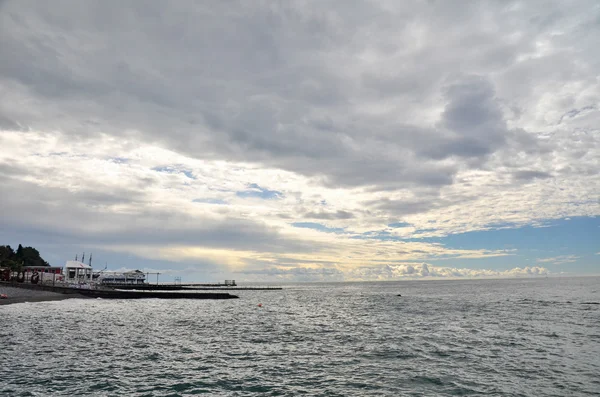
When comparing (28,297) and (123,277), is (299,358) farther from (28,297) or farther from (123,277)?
(123,277)

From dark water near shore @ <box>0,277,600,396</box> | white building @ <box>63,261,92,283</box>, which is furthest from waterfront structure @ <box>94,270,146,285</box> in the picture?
dark water near shore @ <box>0,277,600,396</box>

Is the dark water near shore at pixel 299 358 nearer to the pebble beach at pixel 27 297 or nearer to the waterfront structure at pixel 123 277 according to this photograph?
the pebble beach at pixel 27 297

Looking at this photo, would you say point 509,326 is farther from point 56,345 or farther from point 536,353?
point 56,345

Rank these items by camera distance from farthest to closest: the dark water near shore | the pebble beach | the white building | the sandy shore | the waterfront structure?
1. the waterfront structure
2. the white building
3. the sandy shore
4. the pebble beach
5. the dark water near shore

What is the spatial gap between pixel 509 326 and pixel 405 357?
Result: 24057 mm

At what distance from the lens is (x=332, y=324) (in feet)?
171

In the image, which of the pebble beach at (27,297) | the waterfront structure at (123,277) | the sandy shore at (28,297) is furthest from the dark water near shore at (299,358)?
the waterfront structure at (123,277)

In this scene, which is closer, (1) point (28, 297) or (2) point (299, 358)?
(2) point (299, 358)

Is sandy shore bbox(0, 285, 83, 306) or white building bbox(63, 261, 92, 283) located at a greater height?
white building bbox(63, 261, 92, 283)

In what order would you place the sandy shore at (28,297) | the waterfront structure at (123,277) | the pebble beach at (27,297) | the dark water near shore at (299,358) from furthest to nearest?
Result: 1. the waterfront structure at (123,277)
2. the sandy shore at (28,297)
3. the pebble beach at (27,297)
4. the dark water near shore at (299,358)

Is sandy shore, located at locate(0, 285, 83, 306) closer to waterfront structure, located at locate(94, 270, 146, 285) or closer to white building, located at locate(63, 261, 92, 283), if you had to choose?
white building, located at locate(63, 261, 92, 283)

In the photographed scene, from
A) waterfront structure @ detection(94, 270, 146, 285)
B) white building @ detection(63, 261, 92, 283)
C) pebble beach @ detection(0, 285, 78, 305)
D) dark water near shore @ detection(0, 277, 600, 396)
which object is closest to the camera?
dark water near shore @ detection(0, 277, 600, 396)

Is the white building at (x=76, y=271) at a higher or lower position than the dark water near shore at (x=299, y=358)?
higher

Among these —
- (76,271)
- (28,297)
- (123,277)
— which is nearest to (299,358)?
(28,297)
